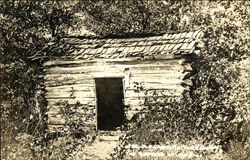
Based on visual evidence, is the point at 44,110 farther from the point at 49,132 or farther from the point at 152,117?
the point at 152,117

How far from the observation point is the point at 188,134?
6898 mm

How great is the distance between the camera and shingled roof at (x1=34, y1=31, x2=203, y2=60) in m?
7.09

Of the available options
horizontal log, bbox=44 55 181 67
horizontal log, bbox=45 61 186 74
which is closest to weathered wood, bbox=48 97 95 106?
horizontal log, bbox=45 61 186 74

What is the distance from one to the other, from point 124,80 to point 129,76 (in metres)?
0.14

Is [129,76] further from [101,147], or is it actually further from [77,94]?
[101,147]

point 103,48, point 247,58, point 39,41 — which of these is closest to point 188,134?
point 247,58

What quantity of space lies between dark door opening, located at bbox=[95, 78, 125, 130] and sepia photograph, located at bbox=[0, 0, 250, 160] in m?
1.83

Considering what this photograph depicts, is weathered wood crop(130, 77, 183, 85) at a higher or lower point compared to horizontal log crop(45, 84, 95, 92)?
higher

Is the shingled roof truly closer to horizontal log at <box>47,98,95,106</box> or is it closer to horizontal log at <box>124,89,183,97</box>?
horizontal log at <box>124,89,183,97</box>

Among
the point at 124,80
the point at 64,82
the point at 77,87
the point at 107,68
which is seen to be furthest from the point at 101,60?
the point at 64,82

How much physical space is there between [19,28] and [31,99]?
4.71ft

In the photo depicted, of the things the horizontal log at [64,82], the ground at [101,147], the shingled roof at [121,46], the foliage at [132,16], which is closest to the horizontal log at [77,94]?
the horizontal log at [64,82]

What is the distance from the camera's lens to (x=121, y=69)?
298 inches

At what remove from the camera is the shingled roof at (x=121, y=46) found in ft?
23.3
